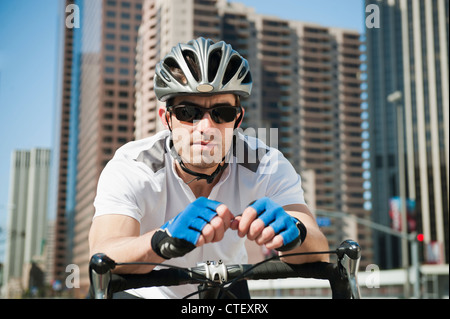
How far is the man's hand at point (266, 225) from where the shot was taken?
6.68 feet

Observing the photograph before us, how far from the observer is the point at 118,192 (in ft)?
9.03

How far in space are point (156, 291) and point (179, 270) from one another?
0.95m

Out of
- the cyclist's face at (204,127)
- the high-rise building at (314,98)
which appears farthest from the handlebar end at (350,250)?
the high-rise building at (314,98)

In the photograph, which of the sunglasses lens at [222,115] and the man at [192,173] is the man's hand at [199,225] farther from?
the sunglasses lens at [222,115]

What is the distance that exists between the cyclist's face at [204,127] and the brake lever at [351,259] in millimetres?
945

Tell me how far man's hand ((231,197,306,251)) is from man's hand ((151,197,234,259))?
64mm

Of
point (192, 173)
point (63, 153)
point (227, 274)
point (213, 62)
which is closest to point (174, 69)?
point (213, 62)

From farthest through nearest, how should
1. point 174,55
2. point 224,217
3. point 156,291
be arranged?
point 156,291
point 174,55
point 224,217

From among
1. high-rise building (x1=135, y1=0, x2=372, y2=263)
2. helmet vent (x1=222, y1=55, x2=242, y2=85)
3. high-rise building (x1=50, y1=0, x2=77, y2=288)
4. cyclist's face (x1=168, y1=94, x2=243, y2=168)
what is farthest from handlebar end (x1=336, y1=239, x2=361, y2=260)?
high-rise building (x1=50, y1=0, x2=77, y2=288)

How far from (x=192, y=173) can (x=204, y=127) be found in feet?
1.09

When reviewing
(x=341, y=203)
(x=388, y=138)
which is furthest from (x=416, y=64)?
(x=341, y=203)

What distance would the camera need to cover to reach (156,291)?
3334mm

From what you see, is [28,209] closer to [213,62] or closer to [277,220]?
[213,62]
